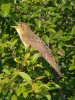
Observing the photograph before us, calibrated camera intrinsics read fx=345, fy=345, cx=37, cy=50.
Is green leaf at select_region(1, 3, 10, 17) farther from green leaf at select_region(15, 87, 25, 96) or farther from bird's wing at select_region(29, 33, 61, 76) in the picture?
green leaf at select_region(15, 87, 25, 96)

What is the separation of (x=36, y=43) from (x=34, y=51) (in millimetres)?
169

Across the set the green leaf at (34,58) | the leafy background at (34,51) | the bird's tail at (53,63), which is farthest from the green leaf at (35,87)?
the bird's tail at (53,63)

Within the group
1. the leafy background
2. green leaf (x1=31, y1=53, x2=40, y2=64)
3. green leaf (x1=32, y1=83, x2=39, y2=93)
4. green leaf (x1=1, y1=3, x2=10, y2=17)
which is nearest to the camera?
green leaf (x1=32, y1=83, x2=39, y2=93)

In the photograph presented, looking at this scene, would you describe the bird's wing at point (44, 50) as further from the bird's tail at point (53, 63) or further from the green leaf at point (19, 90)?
the green leaf at point (19, 90)

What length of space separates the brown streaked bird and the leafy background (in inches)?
2.7

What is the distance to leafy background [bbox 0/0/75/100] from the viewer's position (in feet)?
9.11

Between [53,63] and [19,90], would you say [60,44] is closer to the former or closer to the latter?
[53,63]

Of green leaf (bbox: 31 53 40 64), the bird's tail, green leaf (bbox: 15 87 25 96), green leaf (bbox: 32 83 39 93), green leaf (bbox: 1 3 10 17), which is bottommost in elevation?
the bird's tail

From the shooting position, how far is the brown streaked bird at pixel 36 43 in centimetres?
334

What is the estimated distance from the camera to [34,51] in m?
3.24

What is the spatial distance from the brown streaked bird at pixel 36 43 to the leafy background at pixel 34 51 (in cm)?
7

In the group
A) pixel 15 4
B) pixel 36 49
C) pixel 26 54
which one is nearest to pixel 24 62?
pixel 26 54

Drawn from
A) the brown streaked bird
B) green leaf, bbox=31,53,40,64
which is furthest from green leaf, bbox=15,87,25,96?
the brown streaked bird

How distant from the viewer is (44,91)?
2.79 m
